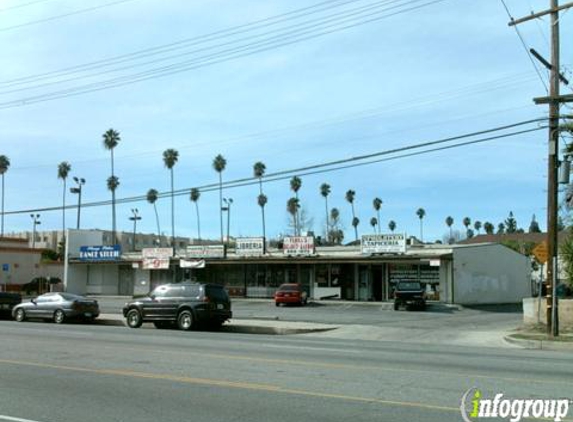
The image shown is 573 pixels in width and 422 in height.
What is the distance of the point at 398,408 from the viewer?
8242 millimetres

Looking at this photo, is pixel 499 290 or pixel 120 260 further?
pixel 120 260

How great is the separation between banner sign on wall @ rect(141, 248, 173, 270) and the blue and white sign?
3083 millimetres

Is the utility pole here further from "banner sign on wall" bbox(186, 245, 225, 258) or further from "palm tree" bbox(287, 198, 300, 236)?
"palm tree" bbox(287, 198, 300, 236)

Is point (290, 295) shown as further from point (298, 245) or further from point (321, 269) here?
point (321, 269)

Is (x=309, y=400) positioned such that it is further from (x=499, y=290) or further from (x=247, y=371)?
(x=499, y=290)

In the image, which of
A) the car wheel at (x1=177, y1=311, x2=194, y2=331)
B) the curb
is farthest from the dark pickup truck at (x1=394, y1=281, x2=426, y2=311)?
the curb

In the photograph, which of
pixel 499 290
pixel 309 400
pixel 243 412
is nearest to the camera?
pixel 243 412

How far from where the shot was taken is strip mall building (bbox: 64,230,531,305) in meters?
40.8

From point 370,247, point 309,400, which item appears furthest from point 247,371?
point 370,247

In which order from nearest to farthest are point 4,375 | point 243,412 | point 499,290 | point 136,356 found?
point 243,412, point 4,375, point 136,356, point 499,290

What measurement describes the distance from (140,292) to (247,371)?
143 ft

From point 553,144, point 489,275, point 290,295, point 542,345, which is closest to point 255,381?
point 542,345

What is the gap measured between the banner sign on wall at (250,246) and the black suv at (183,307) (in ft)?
68.5

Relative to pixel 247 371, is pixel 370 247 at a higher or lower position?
higher
